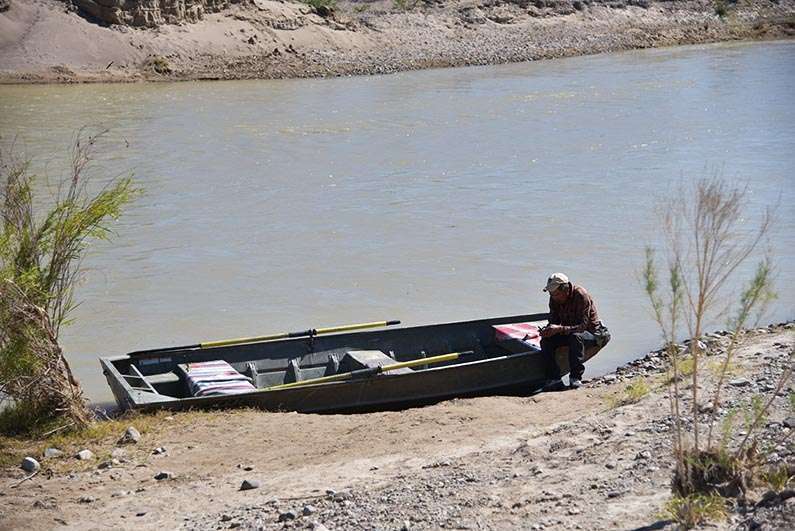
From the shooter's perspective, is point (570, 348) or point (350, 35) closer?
point (570, 348)

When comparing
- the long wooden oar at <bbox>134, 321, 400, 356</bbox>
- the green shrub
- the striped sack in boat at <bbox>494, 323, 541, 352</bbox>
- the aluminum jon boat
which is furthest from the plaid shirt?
the green shrub

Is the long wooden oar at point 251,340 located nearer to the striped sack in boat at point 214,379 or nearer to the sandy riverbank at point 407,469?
the striped sack in boat at point 214,379

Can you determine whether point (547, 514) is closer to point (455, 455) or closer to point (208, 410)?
point (455, 455)

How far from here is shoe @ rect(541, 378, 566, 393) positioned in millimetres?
10703

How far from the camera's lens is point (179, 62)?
38688mm

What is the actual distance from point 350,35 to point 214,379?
113ft

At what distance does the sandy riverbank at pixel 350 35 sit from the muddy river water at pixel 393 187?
5.30 feet

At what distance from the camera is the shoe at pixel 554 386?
10.7 m

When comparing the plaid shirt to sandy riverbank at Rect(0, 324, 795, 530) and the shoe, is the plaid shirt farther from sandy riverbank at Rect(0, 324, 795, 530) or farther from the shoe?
sandy riverbank at Rect(0, 324, 795, 530)

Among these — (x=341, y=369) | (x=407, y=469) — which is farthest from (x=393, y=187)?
(x=407, y=469)

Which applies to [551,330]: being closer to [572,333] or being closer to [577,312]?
[572,333]

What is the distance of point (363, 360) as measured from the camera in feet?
36.3

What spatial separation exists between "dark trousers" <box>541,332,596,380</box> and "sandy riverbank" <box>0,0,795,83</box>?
28.4m

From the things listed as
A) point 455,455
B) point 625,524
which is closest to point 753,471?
point 625,524
